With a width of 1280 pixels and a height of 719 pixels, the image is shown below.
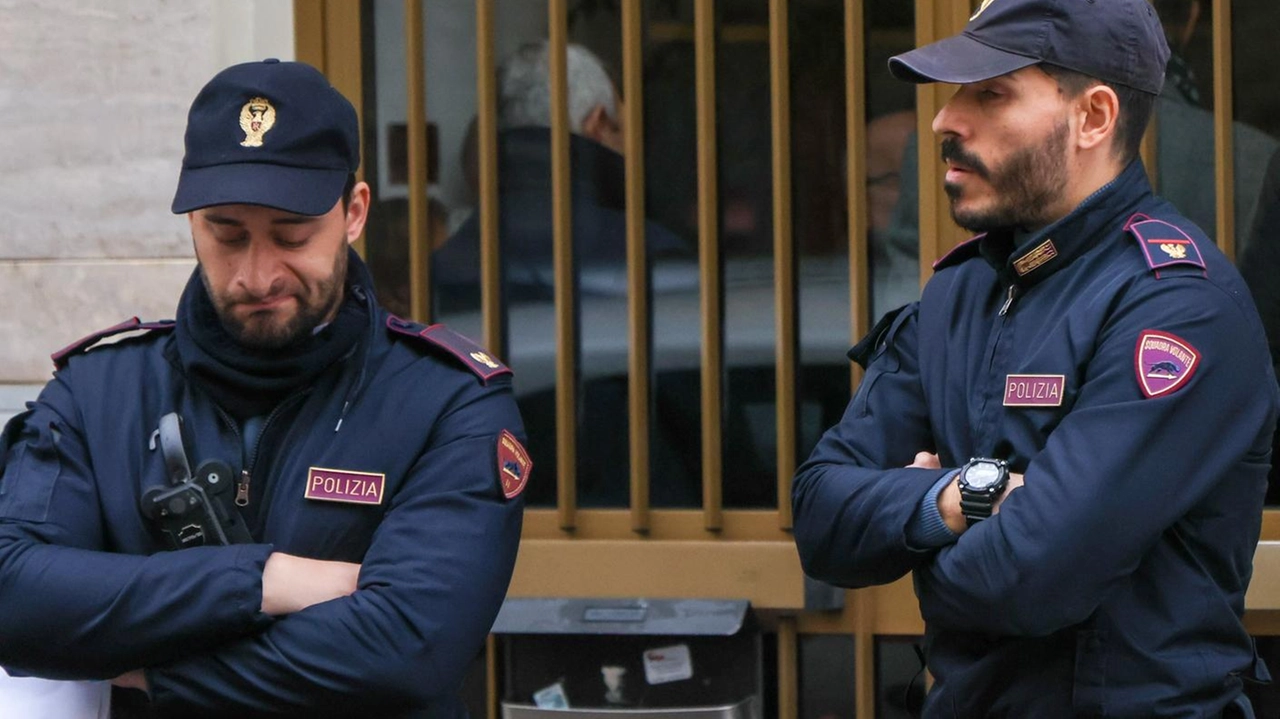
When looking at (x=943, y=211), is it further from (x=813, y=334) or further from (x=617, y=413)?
(x=617, y=413)

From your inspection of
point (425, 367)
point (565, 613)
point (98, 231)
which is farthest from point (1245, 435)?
point (98, 231)

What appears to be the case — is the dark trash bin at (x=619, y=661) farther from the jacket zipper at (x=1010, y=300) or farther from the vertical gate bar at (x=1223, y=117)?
the jacket zipper at (x=1010, y=300)

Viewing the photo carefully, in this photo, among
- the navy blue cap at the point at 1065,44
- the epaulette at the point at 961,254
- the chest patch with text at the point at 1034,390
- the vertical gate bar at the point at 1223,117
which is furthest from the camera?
the vertical gate bar at the point at 1223,117

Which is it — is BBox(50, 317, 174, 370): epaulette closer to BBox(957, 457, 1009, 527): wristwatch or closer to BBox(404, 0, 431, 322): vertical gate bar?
BBox(957, 457, 1009, 527): wristwatch

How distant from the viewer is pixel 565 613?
14.6 ft

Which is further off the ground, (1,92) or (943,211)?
(1,92)

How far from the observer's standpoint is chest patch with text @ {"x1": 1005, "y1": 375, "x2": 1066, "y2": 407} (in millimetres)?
2695

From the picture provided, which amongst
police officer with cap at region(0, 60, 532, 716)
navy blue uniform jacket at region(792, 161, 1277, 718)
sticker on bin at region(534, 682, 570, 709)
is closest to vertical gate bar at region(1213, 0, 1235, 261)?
navy blue uniform jacket at region(792, 161, 1277, 718)

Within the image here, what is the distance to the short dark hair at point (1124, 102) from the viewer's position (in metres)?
2.81

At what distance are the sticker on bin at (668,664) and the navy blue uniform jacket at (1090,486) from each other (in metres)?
1.56

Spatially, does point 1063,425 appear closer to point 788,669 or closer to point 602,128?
point 788,669

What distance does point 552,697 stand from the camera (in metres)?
4.50

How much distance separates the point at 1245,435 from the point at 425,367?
1.26m

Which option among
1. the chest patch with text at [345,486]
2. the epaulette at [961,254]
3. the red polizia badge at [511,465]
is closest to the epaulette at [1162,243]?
the epaulette at [961,254]
